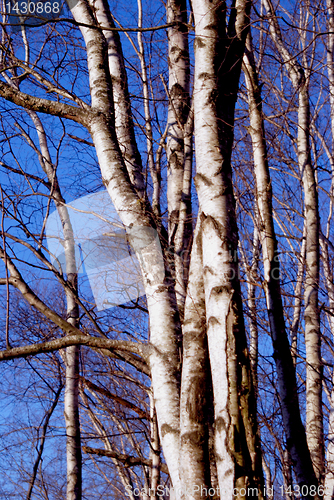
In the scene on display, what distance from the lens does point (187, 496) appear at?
5.61 feet

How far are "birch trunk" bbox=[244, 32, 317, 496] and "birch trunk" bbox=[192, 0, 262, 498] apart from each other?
2.80 ft

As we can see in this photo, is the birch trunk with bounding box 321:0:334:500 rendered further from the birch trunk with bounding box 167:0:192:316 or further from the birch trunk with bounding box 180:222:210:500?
the birch trunk with bounding box 180:222:210:500

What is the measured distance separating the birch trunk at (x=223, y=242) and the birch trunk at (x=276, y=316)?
853mm

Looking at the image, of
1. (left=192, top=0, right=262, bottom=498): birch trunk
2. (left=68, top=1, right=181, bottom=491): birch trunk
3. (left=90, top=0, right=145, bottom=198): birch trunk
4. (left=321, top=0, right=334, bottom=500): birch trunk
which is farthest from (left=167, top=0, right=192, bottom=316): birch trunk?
(left=321, top=0, right=334, bottom=500): birch trunk

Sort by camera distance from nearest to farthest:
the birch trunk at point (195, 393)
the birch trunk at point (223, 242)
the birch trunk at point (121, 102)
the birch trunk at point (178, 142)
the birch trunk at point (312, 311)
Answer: the birch trunk at point (223, 242) < the birch trunk at point (195, 393) < the birch trunk at point (178, 142) < the birch trunk at point (121, 102) < the birch trunk at point (312, 311)

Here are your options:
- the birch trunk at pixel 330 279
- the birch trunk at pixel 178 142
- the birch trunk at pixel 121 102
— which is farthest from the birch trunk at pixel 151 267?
the birch trunk at pixel 330 279

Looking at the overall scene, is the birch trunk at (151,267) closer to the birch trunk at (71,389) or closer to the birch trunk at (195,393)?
the birch trunk at (195,393)

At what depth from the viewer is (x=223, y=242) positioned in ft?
6.09

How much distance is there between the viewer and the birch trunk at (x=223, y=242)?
5.08 ft

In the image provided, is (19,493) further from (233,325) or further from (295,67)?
(295,67)

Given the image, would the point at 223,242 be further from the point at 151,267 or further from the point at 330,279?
the point at 330,279

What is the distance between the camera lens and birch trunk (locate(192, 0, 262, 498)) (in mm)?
1549

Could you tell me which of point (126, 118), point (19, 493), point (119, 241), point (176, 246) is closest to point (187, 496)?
point (176, 246)

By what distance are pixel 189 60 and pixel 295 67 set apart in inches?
48.5
